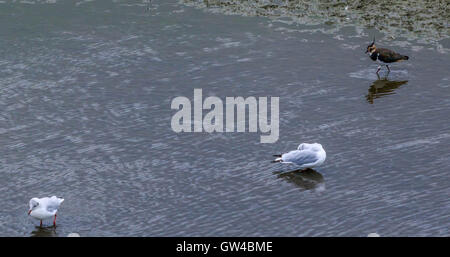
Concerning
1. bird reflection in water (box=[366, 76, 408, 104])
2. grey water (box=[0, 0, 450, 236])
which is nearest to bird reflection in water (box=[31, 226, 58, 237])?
grey water (box=[0, 0, 450, 236])

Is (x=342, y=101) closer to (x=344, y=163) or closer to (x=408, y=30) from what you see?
(x=344, y=163)

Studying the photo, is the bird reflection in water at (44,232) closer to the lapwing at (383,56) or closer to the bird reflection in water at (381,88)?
the bird reflection in water at (381,88)

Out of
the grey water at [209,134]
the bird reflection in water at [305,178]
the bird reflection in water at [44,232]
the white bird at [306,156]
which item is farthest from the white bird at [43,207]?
the white bird at [306,156]

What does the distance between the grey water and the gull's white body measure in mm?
410

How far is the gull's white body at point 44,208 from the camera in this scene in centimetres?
1495

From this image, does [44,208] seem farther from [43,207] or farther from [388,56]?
[388,56]

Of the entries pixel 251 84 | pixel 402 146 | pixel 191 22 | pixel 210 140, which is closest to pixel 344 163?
pixel 402 146

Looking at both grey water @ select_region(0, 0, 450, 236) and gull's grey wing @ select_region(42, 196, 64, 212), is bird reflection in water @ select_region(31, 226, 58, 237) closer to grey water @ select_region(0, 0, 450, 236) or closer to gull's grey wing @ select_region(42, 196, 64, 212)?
grey water @ select_region(0, 0, 450, 236)

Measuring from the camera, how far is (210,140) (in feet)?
62.2

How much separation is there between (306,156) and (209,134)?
3.08 m

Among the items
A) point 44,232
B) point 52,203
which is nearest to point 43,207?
point 52,203

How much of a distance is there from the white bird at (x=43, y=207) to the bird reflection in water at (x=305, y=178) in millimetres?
5077

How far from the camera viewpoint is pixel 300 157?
17.3 metres

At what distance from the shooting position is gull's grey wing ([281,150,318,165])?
1716cm
